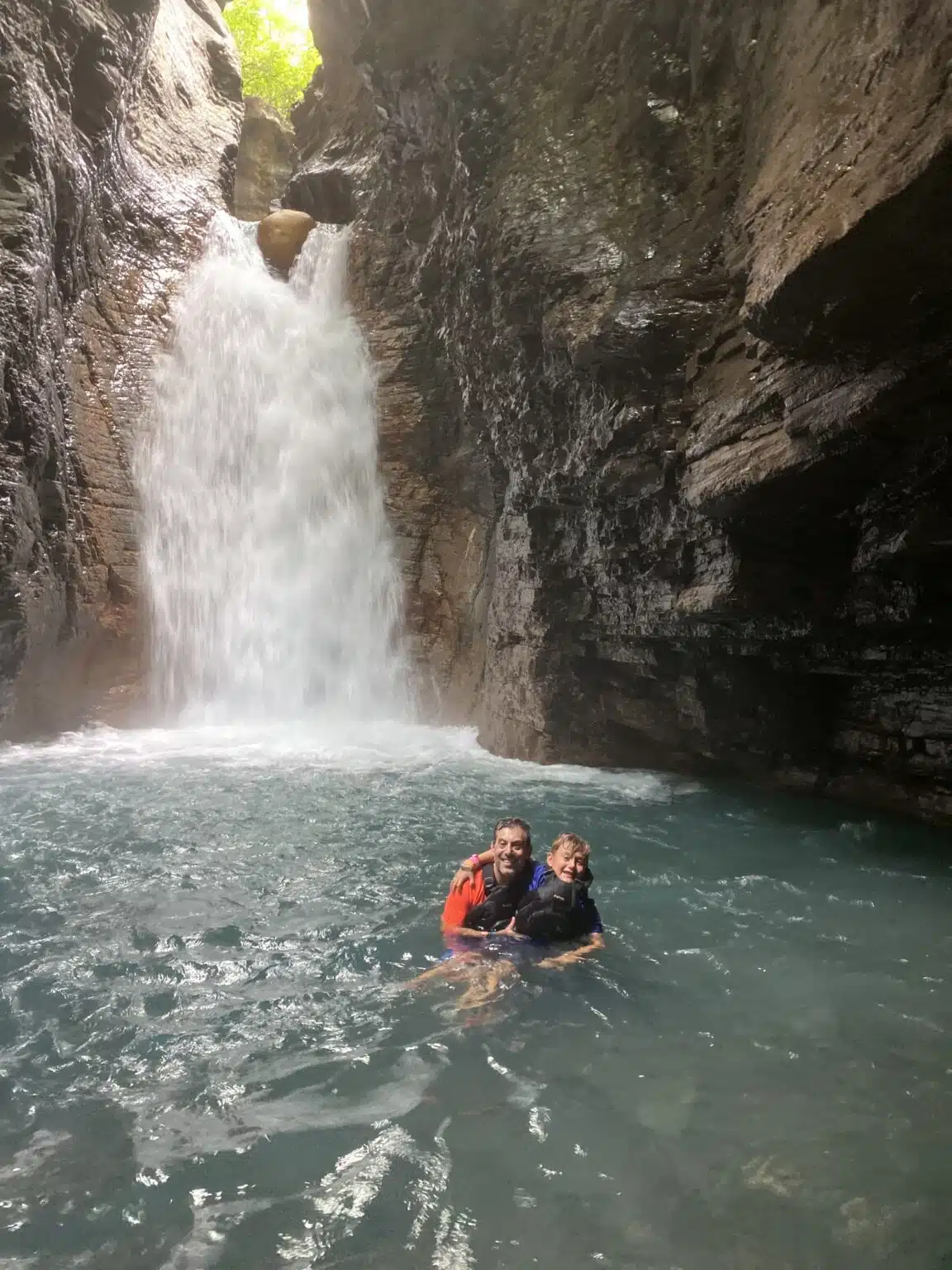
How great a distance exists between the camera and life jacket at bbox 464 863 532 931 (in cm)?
517

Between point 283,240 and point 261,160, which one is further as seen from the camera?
point 261,160

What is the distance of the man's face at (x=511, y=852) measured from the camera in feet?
16.9

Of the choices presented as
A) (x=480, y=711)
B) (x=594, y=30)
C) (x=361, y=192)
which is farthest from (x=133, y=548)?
(x=594, y=30)

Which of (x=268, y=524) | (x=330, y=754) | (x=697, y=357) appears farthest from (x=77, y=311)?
(x=697, y=357)

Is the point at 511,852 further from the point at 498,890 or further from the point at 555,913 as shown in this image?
the point at 555,913

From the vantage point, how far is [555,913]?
16.2 ft

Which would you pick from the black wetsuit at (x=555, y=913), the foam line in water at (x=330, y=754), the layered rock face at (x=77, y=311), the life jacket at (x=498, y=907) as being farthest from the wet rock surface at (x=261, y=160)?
the black wetsuit at (x=555, y=913)

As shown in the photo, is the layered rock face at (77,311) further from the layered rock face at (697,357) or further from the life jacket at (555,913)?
the life jacket at (555,913)

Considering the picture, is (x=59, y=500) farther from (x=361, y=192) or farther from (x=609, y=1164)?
(x=609, y=1164)

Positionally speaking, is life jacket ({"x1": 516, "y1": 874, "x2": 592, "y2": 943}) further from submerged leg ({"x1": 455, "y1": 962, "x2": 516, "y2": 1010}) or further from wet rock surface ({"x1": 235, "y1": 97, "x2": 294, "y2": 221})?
wet rock surface ({"x1": 235, "y1": 97, "x2": 294, "y2": 221})

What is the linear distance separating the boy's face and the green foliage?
109 ft

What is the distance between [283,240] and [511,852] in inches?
717

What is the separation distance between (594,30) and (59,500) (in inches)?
409

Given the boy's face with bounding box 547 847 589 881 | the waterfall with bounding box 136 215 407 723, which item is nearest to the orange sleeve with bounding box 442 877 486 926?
the boy's face with bounding box 547 847 589 881
